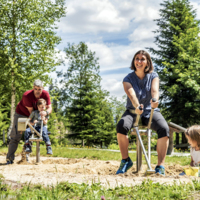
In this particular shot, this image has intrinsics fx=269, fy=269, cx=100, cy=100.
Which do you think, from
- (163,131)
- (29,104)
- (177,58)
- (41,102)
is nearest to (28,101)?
(29,104)

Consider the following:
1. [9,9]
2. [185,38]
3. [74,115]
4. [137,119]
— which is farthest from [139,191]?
[74,115]

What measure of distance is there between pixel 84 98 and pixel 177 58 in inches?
351

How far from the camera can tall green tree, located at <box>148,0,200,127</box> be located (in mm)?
16906

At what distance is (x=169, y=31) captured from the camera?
1953cm

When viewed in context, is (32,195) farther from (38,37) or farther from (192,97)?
(192,97)

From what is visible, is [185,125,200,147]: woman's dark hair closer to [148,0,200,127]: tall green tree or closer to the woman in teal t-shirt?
the woman in teal t-shirt

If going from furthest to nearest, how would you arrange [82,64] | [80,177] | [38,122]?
1. [82,64]
2. [38,122]
3. [80,177]

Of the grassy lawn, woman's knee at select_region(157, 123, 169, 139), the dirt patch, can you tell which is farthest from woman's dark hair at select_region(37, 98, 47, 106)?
the grassy lawn

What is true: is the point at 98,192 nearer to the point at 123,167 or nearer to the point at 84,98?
the point at 123,167

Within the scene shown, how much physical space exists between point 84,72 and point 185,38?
11.9 m

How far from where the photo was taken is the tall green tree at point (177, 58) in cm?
1691

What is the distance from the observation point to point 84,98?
2364 centimetres

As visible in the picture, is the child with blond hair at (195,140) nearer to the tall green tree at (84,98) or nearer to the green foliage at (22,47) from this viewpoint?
the green foliage at (22,47)

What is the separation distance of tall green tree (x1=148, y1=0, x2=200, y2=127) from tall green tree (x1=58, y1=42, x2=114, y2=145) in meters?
7.11
